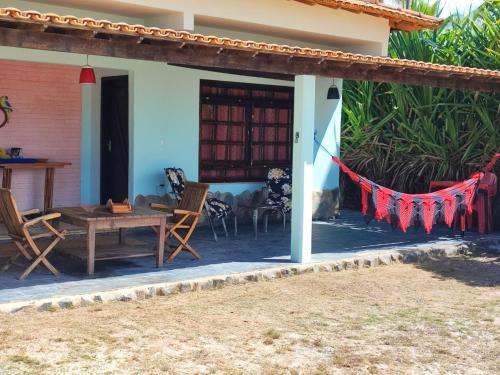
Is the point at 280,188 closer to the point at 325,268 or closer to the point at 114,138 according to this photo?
the point at 114,138

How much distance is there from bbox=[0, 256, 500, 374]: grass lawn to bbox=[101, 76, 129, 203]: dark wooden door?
13.4 feet

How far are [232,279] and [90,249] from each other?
1519mm

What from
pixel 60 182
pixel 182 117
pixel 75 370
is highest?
pixel 182 117

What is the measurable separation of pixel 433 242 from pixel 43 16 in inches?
263

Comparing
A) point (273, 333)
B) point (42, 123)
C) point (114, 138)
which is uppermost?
point (42, 123)

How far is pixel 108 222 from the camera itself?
736 centimetres

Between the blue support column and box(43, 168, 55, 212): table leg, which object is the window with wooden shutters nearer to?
box(43, 168, 55, 212): table leg

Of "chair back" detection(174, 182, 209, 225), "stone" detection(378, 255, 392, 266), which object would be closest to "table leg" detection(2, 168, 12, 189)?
"chair back" detection(174, 182, 209, 225)

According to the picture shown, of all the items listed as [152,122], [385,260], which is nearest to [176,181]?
[152,122]

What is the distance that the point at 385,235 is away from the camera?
10820 mm

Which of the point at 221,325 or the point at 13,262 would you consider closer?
the point at 221,325

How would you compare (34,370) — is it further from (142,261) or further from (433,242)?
(433,242)

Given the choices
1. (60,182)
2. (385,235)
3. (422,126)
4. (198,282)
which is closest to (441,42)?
(422,126)

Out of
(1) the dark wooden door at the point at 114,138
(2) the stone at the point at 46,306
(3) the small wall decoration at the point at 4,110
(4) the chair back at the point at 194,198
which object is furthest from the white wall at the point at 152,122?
(2) the stone at the point at 46,306
